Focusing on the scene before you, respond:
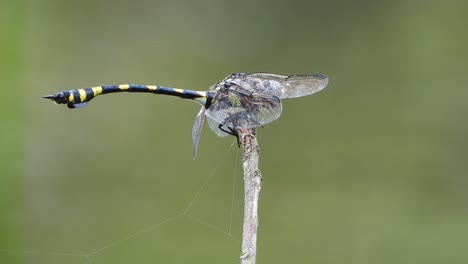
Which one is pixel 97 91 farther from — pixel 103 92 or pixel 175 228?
pixel 175 228

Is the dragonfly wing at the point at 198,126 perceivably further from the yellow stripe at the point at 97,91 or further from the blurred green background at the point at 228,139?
the blurred green background at the point at 228,139

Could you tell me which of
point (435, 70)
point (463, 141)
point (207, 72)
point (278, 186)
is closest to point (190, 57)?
point (207, 72)

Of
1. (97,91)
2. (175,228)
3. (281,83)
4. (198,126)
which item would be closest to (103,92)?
(97,91)

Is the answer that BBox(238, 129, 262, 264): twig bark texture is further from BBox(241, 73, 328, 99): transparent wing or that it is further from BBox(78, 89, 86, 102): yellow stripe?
BBox(78, 89, 86, 102): yellow stripe

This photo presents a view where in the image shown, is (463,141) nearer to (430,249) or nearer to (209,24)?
(430,249)

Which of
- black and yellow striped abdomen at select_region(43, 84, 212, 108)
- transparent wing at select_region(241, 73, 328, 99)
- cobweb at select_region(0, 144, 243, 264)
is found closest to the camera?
black and yellow striped abdomen at select_region(43, 84, 212, 108)

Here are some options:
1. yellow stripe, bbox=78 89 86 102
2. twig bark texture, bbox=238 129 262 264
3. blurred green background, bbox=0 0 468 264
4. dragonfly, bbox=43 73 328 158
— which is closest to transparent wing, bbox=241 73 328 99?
dragonfly, bbox=43 73 328 158
